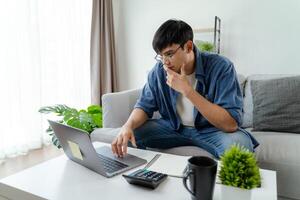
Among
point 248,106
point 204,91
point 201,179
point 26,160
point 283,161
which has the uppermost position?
point 204,91

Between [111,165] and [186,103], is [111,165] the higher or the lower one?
the lower one

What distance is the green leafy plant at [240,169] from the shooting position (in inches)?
25.0

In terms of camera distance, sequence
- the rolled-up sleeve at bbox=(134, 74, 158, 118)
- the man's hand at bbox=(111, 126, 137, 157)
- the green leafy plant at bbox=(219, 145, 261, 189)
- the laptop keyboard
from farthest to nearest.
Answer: the rolled-up sleeve at bbox=(134, 74, 158, 118) → the man's hand at bbox=(111, 126, 137, 157) → the laptop keyboard → the green leafy plant at bbox=(219, 145, 261, 189)

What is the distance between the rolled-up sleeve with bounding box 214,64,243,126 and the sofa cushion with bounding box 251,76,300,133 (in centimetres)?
54

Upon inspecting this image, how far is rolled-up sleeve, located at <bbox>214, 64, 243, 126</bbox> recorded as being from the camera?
44.7 inches

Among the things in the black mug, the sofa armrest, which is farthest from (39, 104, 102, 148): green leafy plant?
the black mug

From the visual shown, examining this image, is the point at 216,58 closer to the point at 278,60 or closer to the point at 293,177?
the point at 293,177

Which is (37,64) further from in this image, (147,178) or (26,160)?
(147,178)

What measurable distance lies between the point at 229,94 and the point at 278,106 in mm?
629

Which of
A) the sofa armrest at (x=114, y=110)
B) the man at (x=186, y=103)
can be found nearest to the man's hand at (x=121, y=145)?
the man at (x=186, y=103)

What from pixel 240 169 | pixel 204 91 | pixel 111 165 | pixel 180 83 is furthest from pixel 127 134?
pixel 240 169

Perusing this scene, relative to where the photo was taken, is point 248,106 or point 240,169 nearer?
point 240,169

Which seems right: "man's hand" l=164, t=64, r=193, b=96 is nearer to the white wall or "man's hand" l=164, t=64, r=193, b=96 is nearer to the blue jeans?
the blue jeans

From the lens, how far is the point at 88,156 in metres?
A: 0.87
